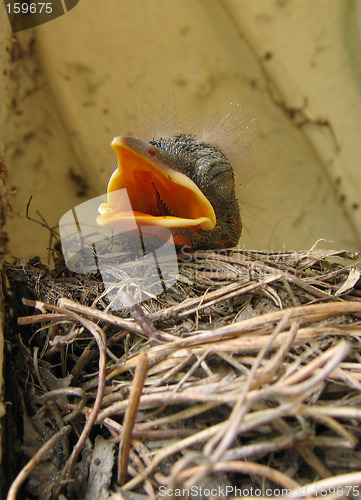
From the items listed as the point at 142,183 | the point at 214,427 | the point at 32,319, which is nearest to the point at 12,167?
the point at 142,183

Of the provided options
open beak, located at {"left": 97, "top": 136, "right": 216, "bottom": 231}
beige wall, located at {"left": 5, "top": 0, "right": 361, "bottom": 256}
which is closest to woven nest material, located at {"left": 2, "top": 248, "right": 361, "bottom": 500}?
open beak, located at {"left": 97, "top": 136, "right": 216, "bottom": 231}

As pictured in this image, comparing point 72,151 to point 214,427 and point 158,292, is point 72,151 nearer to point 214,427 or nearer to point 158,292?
point 158,292

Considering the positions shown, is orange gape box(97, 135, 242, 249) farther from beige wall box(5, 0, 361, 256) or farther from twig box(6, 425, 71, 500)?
twig box(6, 425, 71, 500)

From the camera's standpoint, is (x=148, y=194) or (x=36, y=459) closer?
(x=36, y=459)

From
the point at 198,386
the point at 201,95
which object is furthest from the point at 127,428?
the point at 201,95

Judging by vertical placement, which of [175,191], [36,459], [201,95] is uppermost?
[201,95]

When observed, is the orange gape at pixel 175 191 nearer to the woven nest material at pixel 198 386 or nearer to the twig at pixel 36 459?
the woven nest material at pixel 198 386

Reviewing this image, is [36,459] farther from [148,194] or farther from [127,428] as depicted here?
[148,194]

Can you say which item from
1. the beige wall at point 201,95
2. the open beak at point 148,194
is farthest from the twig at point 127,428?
the beige wall at point 201,95
